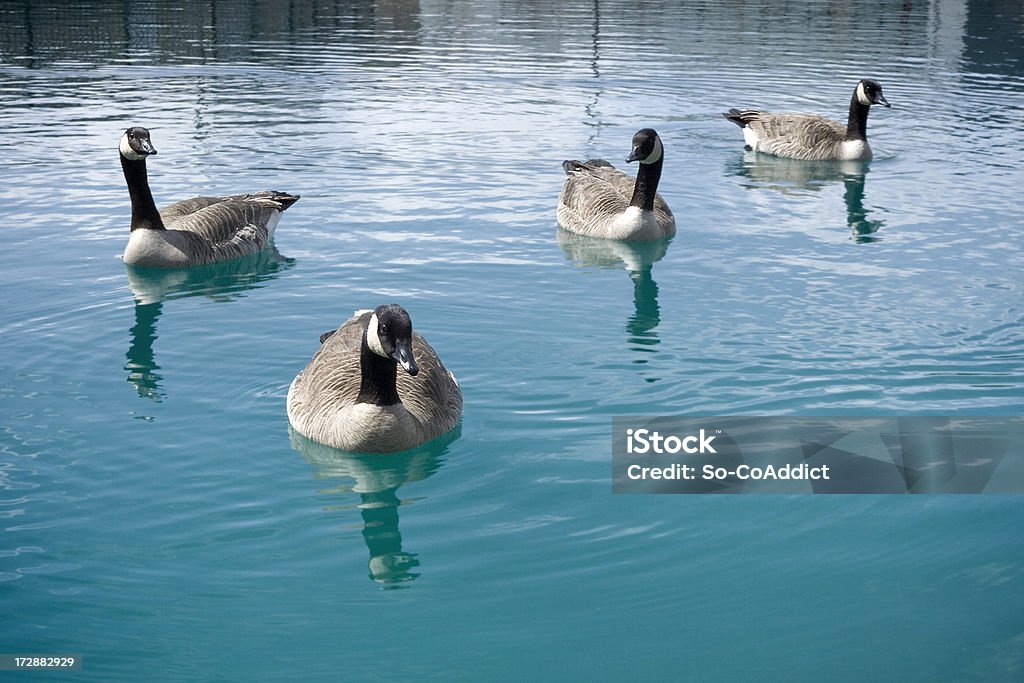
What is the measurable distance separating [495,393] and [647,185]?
677 centimetres

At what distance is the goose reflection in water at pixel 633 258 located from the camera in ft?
48.1

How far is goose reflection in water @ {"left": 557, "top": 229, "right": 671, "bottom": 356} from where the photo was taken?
14664mm

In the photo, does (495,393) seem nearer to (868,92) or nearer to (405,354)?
(405,354)

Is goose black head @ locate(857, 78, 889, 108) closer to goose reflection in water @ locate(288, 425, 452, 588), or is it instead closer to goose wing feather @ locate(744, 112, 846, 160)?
goose wing feather @ locate(744, 112, 846, 160)

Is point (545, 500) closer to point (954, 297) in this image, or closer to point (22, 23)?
point (954, 297)

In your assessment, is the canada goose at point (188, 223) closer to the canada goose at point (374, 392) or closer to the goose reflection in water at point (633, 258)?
the goose reflection in water at point (633, 258)

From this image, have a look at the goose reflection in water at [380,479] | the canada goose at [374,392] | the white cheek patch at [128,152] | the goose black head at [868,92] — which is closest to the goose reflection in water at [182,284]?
the white cheek patch at [128,152]

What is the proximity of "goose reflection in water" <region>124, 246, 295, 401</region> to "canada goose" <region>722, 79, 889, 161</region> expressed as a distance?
37.6 ft

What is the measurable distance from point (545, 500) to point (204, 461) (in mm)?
2943

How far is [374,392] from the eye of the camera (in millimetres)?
10008

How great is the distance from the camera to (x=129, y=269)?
16172mm

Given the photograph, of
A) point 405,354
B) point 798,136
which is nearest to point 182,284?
point 405,354

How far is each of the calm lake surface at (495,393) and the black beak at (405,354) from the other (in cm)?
120

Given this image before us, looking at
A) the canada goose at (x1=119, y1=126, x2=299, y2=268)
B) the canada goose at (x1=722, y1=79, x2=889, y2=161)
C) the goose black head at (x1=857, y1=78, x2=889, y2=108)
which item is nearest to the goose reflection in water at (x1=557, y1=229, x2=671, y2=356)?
the canada goose at (x1=119, y1=126, x2=299, y2=268)
